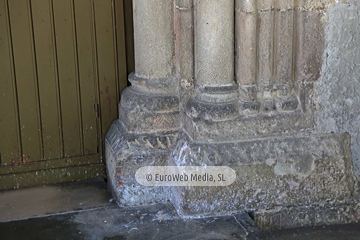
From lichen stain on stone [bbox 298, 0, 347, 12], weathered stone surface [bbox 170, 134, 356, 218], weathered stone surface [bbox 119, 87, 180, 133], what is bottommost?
weathered stone surface [bbox 170, 134, 356, 218]

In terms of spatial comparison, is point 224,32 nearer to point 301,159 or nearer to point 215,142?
point 215,142

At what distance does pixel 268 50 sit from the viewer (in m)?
3.12

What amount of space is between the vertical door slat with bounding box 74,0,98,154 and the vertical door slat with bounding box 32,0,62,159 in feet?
0.56

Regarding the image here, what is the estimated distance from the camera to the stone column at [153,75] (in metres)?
3.22

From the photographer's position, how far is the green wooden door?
344 centimetres

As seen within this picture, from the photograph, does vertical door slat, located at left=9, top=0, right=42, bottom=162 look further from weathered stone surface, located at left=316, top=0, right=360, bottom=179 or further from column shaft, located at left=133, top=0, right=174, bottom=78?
weathered stone surface, located at left=316, top=0, right=360, bottom=179

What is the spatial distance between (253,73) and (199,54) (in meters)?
0.33

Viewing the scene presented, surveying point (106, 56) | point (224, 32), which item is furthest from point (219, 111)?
point (106, 56)

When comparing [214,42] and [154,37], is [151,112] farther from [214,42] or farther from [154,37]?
[214,42]

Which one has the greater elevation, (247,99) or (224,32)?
(224,32)

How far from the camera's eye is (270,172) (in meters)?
3.14

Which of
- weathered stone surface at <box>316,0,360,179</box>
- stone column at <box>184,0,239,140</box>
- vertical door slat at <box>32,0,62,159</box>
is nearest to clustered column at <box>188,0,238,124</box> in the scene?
stone column at <box>184,0,239,140</box>

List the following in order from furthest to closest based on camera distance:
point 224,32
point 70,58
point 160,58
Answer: point 70,58
point 160,58
point 224,32

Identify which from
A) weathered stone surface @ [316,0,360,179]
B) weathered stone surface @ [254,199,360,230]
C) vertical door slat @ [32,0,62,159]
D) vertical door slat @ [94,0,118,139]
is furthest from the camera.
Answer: vertical door slat @ [94,0,118,139]
